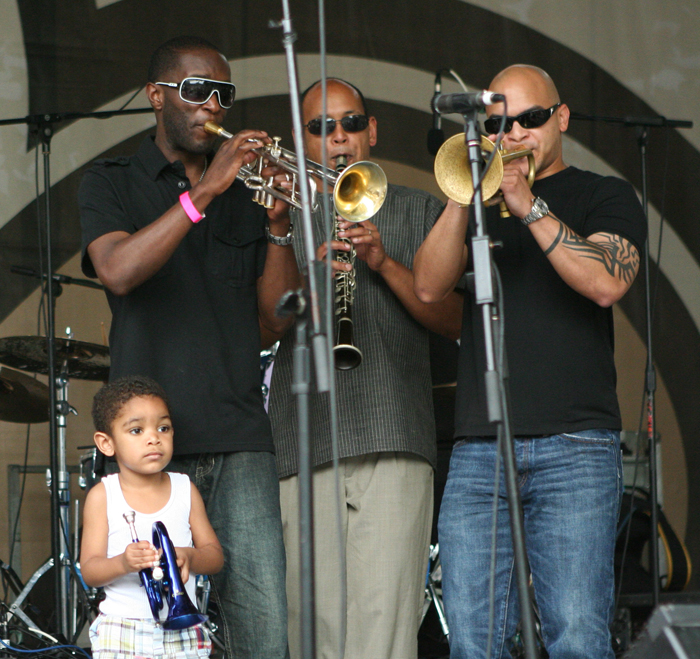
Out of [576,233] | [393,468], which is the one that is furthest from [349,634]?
[576,233]

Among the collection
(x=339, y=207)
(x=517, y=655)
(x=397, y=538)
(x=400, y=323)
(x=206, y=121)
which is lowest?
(x=517, y=655)

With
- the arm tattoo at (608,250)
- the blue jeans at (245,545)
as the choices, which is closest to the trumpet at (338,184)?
the arm tattoo at (608,250)

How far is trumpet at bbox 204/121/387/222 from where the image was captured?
2523mm

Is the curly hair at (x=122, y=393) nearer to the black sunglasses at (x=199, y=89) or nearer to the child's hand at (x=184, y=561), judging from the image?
the child's hand at (x=184, y=561)

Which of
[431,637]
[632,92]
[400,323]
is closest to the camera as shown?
[400,323]

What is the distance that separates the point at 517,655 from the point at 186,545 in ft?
5.97

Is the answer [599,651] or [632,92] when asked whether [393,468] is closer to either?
[599,651]

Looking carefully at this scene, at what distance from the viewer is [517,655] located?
3568mm

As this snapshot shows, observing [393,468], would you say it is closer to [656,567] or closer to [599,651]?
[599,651]

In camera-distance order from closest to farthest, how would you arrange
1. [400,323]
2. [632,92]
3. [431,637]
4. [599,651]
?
[599,651] → [400,323] → [431,637] → [632,92]

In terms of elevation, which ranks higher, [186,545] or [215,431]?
[215,431]

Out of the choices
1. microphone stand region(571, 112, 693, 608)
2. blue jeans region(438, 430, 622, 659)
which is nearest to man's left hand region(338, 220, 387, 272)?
blue jeans region(438, 430, 622, 659)

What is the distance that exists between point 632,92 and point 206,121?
307cm

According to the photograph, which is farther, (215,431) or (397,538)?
(397,538)
